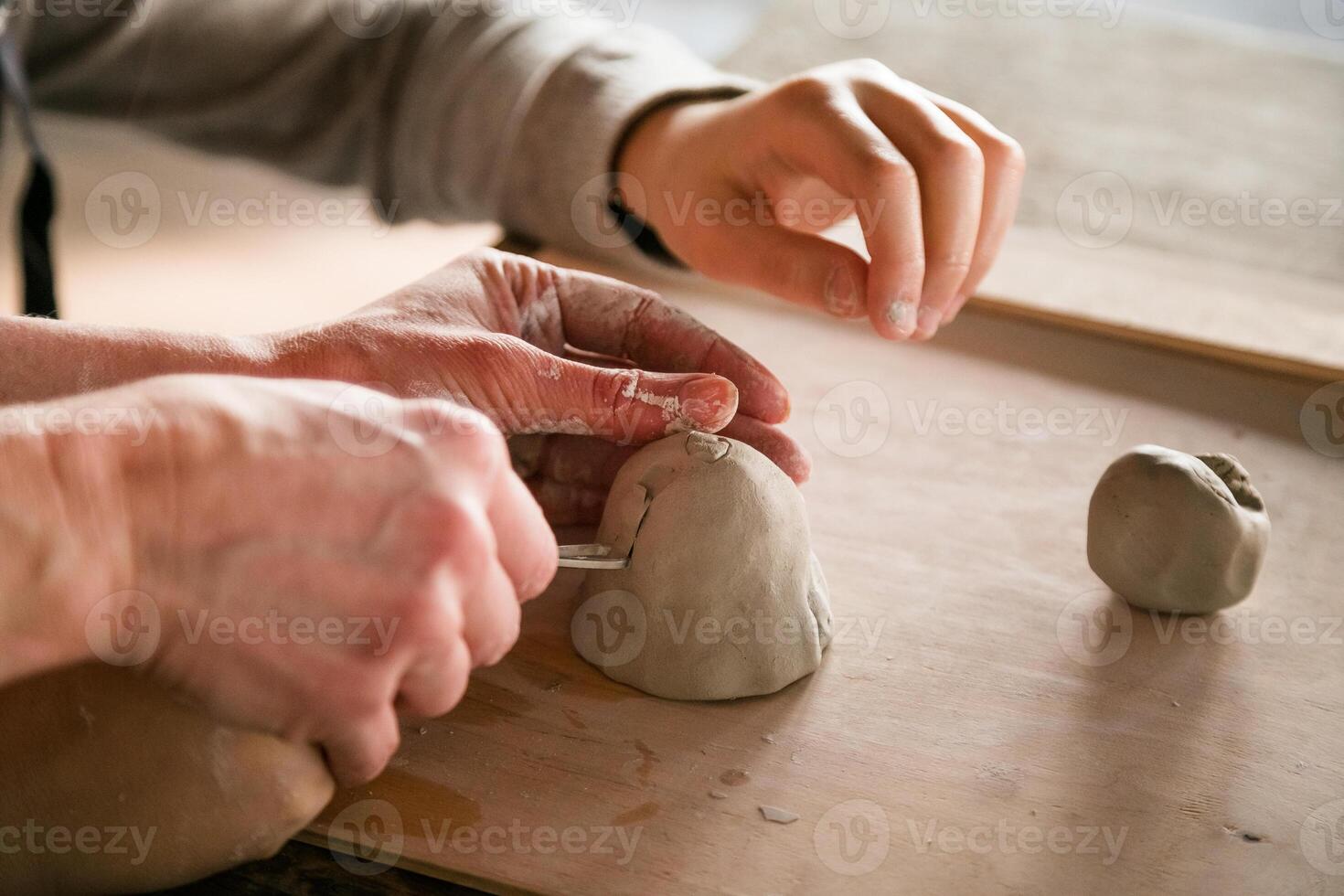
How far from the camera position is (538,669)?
3.53 feet

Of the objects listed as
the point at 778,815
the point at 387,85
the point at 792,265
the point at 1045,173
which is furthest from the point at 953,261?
the point at 1045,173

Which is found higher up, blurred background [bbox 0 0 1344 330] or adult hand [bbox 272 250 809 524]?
adult hand [bbox 272 250 809 524]

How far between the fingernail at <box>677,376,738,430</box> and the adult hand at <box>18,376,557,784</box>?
34 cm

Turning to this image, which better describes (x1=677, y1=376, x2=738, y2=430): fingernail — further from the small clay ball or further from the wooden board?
the small clay ball

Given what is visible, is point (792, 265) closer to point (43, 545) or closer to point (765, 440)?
point (765, 440)

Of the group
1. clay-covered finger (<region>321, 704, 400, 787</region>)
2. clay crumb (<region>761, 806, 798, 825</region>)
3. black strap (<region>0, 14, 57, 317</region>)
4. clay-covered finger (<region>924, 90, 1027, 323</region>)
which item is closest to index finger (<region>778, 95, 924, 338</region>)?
clay-covered finger (<region>924, 90, 1027, 323</region>)

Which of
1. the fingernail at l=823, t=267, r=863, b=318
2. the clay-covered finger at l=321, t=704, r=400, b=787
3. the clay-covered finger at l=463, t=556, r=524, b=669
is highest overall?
the clay-covered finger at l=463, t=556, r=524, b=669

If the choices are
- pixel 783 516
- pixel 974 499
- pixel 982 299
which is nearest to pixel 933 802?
pixel 783 516

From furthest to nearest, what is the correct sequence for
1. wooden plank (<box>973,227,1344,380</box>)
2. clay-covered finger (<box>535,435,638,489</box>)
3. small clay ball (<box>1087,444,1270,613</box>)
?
wooden plank (<box>973,227,1344,380</box>) < clay-covered finger (<box>535,435,638,489</box>) < small clay ball (<box>1087,444,1270,613</box>)

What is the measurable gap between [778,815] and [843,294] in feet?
2.13

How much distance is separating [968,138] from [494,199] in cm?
85

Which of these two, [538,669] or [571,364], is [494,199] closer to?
[571,364]

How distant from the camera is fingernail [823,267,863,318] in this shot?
1311mm

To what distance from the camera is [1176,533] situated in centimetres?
114
